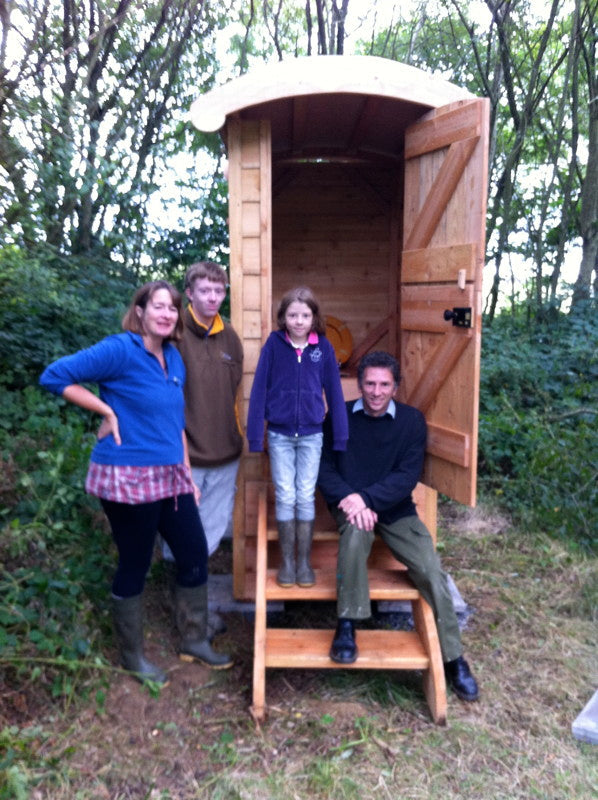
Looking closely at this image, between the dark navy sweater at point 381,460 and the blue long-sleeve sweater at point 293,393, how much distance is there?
0.38ft

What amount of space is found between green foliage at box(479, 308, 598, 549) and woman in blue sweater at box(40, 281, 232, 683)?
3.59m

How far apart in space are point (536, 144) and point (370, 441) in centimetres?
1053

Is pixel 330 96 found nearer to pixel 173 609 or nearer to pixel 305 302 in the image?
pixel 305 302

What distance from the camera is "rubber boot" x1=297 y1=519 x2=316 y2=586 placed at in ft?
11.6

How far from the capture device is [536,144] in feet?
40.1

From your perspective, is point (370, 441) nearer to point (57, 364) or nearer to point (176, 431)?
point (176, 431)

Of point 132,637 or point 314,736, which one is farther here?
point 132,637

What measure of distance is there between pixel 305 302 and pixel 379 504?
110 cm

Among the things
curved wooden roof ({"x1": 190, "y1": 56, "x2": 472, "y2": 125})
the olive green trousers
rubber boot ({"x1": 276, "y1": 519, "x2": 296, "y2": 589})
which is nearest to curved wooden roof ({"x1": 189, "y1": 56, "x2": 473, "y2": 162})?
curved wooden roof ({"x1": 190, "y1": 56, "x2": 472, "y2": 125})

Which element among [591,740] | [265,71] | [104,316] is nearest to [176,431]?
[265,71]

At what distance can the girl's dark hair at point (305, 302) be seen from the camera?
351cm

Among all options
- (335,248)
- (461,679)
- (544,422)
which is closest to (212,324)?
(461,679)

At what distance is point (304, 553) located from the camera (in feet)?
11.7

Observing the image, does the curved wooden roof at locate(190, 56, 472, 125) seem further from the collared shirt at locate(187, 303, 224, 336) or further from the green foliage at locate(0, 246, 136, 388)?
the green foliage at locate(0, 246, 136, 388)
